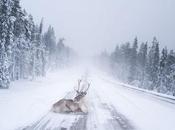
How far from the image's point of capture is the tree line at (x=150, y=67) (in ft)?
196

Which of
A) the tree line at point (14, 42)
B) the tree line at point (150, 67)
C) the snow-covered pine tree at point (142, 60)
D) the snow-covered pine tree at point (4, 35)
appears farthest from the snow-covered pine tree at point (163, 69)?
the snow-covered pine tree at point (4, 35)

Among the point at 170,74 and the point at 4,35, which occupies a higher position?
the point at 4,35

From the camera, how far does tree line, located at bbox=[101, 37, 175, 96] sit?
2356 inches

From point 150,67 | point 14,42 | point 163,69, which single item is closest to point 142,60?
point 150,67

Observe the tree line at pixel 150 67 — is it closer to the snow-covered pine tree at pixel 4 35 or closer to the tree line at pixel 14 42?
the tree line at pixel 14 42

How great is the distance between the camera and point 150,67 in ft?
241

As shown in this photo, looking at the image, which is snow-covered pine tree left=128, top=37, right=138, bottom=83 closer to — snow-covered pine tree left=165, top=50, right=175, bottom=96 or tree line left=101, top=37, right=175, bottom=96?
tree line left=101, top=37, right=175, bottom=96

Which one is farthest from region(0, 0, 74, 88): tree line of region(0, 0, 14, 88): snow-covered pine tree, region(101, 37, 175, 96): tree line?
region(101, 37, 175, 96): tree line

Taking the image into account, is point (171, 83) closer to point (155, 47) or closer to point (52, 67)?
point (155, 47)

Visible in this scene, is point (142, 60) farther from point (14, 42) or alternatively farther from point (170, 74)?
point (14, 42)

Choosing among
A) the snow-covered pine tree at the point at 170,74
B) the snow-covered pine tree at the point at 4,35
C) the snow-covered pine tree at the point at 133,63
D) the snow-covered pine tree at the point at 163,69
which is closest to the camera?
the snow-covered pine tree at the point at 4,35

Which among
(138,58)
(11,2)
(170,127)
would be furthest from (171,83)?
(170,127)

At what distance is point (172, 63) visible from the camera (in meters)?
61.3

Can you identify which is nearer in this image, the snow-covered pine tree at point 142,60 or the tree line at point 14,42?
the tree line at point 14,42
